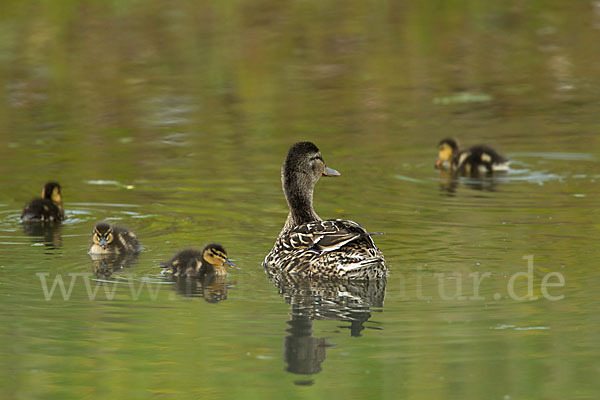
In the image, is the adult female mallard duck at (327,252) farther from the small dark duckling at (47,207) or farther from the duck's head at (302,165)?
the small dark duckling at (47,207)

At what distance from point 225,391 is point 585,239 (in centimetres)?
346

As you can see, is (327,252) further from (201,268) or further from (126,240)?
(126,240)

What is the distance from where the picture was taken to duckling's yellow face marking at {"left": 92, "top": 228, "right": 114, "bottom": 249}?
296 inches

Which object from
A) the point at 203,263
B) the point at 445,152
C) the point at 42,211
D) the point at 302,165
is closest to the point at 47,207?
the point at 42,211

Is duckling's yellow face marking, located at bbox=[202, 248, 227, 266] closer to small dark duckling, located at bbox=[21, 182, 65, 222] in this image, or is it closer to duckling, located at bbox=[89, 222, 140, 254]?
duckling, located at bbox=[89, 222, 140, 254]

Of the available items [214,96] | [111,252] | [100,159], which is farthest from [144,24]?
[111,252]

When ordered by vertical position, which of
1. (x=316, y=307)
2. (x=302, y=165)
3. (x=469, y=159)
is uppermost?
(x=302, y=165)

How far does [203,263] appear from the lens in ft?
22.9

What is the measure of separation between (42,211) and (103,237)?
121cm

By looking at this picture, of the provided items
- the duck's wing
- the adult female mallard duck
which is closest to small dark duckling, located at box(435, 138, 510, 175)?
the adult female mallard duck

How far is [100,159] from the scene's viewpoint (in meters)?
11.3

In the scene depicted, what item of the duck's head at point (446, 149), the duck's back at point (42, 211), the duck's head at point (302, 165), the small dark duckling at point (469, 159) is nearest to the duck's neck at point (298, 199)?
the duck's head at point (302, 165)

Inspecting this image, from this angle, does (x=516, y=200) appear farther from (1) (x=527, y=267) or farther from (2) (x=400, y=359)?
(2) (x=400, y=359)

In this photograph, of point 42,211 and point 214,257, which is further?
point 42,211
